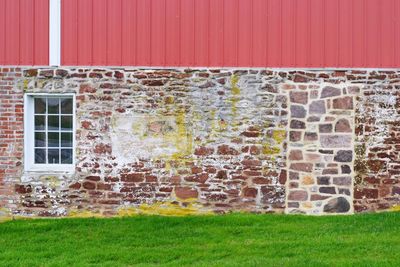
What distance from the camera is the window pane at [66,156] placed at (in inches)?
410

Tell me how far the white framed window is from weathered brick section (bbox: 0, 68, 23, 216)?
0.16 metres

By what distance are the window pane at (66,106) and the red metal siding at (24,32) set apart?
0.67m

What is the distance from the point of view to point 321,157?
10.2 meters

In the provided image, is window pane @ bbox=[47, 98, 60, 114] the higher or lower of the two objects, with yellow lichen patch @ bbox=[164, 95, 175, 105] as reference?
lower

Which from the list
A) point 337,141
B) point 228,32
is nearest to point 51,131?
point 228,32

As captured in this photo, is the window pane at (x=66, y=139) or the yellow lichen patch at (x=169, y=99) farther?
the window pane at (x=66, y=139)

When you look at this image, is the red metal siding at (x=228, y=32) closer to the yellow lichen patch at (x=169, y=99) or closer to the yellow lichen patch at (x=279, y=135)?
the yellow lichen patch at (x=169, y=99)

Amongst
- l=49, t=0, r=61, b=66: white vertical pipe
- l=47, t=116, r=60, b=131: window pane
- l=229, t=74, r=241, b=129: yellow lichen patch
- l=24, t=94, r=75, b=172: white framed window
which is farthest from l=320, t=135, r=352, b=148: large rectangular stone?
l=49, t=0, r=61, b=66: white vertical pipe

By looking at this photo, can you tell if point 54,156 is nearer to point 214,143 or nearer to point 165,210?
point 165,210

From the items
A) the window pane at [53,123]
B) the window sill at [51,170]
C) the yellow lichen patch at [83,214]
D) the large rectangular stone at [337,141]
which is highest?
the window pane at [53,123]

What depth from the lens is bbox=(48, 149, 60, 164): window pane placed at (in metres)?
10.4

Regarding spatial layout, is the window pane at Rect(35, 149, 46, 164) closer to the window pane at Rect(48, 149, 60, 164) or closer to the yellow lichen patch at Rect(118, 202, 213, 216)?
the window pane at Rect(48, 149, 60, 164)

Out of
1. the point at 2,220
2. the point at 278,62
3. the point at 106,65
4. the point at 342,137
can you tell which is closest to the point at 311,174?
the point at 342,137

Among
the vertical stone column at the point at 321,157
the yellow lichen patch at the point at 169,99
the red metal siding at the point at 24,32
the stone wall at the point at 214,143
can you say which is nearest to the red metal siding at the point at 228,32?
the red metal siding at the point at 24,32
